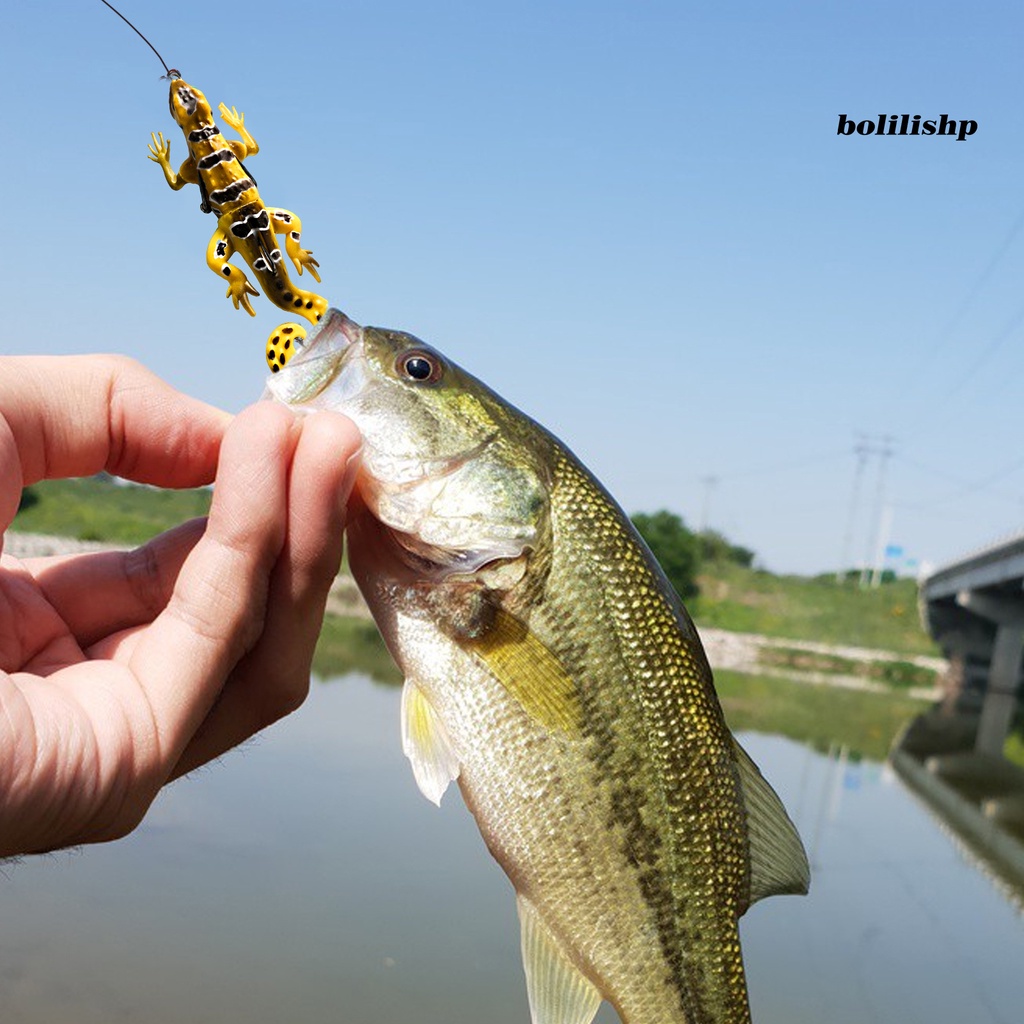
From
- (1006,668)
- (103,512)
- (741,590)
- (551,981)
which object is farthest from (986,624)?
(551,981)

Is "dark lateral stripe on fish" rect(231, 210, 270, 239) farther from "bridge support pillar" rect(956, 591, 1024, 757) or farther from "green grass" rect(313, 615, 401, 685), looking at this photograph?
"bridge support pillar" rect(956, 591, 1024, 757)

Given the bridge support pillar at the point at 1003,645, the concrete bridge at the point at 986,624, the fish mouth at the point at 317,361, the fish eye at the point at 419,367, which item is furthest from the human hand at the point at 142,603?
the bridge support pillar at the point at 1003,645

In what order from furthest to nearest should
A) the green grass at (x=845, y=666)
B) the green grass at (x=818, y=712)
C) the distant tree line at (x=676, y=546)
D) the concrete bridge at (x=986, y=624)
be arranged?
the distant tree line at (x=676, y=546), the green grass at (x=845, y=666), the concrete bridge at (x=986, y=624), the green grass at (x=818, y=712)

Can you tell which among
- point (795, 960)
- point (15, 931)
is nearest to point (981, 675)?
point (795, 960)

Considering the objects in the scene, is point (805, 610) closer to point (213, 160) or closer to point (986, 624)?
point (986, 624)

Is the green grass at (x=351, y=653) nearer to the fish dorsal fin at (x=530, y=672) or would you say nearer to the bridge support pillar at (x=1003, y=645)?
the fish dorsal fin at (x=530, y=672)

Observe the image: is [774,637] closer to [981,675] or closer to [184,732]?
[981,675]
